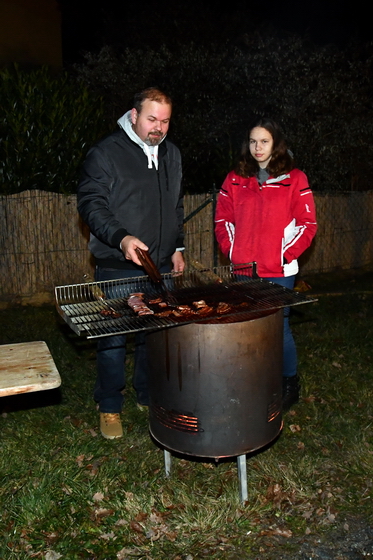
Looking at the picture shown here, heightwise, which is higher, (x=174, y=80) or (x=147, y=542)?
(x=174, y=80)

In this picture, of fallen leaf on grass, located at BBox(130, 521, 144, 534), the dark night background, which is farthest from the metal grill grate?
the dark night background

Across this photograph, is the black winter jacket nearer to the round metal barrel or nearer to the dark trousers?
the dark trousers

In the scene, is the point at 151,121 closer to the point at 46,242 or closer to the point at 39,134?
the point at 46,242

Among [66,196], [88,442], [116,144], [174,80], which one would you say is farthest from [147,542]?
[174,80]

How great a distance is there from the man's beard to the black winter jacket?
0.42ft

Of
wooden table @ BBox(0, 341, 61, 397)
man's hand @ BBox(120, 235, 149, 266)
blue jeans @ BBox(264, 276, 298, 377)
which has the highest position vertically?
man's hand @ BBox(120, 235, 149, 266)

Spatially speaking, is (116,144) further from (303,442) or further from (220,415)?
(303,442)

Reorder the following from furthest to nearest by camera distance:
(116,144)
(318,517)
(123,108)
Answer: (123,108) < (116,144) < (318,517)

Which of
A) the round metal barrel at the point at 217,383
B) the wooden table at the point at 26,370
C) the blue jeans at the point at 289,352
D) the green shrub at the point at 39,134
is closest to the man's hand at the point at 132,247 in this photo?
the round metal barrel at the point at 217,383

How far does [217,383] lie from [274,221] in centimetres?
175

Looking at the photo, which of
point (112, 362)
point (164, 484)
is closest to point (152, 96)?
point (112, 362)

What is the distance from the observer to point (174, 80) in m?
12.6

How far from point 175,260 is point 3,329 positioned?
4046 mm

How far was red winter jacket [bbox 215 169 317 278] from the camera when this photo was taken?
460 cm
